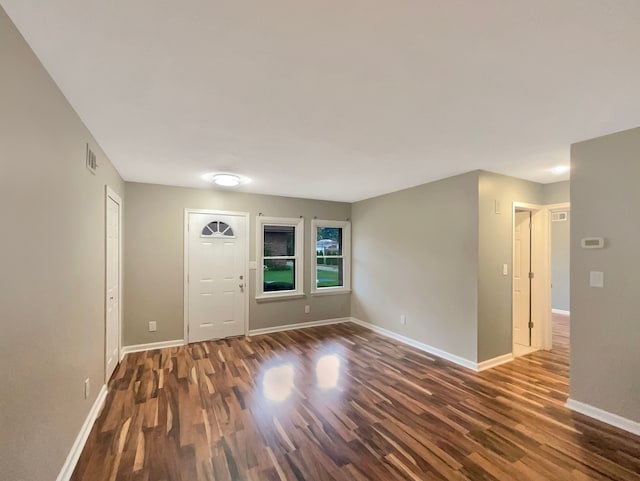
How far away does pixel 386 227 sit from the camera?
16.2 ft

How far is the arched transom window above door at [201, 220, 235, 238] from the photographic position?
15.0 ft

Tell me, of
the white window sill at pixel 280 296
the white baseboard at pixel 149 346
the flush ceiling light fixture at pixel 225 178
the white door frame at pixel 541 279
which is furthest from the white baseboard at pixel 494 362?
the white baseboard at pixel 149 346

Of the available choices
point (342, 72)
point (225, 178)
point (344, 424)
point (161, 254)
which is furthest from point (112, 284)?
point (342, 72)

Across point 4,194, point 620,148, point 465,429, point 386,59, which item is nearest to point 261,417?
point 465,429

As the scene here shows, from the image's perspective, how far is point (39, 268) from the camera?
4.88 ft

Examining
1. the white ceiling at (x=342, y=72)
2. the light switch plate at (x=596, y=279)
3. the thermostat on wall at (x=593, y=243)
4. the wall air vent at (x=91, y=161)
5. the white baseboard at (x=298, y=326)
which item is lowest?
the white baseboard at (x=298, y=326)

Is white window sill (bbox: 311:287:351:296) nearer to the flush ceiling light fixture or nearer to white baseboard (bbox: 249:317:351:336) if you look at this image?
white baseboard (bbox: 249:317:351:336)

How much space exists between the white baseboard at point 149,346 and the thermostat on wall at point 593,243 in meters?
5.12

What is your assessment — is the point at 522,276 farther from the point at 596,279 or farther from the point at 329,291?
the point at 329,291

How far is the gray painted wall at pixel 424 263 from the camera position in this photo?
3.56 m

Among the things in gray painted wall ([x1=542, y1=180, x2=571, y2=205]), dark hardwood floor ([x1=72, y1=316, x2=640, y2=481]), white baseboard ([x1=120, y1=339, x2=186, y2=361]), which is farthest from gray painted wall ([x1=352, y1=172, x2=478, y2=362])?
white baseboard ([x1=120, y1=339, x2=186, y2=361])

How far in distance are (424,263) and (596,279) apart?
192 cm

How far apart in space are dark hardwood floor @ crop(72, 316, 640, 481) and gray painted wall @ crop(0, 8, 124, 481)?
56 cm

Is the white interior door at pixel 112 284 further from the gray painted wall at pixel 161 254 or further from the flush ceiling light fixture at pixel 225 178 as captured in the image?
the flush ceiling light fixture at pixel 225 178
